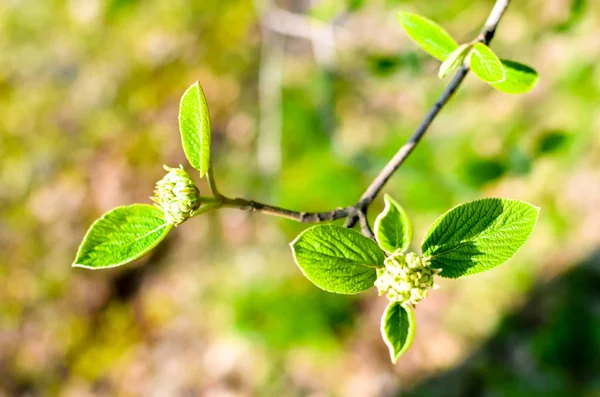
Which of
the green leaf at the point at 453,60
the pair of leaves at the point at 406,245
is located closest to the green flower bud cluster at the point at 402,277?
the pair of leaves at the point at 406,245

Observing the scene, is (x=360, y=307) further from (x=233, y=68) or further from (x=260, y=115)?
(x=233, y=68)

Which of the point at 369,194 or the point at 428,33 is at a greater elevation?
the point at 428,33

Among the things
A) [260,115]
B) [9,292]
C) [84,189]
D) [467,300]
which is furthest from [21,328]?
[467,300]

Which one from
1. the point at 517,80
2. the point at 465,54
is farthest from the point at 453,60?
the point at 517,80

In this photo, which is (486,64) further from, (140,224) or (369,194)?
(140,224)

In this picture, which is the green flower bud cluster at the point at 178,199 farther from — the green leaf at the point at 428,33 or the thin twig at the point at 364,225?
the green leaf at the point at 428,33
